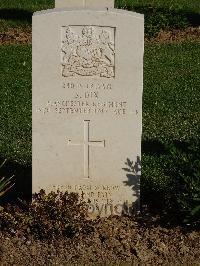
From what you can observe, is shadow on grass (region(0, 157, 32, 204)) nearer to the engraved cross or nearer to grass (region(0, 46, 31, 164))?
grass (region(0, 46, 31, 164))

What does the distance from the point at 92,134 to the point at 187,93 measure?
4.94 meters

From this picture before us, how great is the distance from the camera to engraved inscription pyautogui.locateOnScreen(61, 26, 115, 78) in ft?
19.9

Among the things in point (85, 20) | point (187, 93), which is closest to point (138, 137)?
point (85, 20)

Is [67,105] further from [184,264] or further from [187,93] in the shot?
[187,93]

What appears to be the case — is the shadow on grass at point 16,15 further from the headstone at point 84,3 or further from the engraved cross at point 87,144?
the engraved cross at point 87,144

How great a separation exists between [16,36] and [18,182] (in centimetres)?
835

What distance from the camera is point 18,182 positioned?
732 cm

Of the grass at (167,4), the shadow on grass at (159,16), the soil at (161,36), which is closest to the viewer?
the soil at (161,36)

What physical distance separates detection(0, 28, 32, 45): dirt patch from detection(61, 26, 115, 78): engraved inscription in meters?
8.86

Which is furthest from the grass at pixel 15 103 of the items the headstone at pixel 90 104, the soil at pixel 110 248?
the soil at pixel 110 248

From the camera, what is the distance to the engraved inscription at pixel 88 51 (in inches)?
238

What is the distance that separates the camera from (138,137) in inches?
249

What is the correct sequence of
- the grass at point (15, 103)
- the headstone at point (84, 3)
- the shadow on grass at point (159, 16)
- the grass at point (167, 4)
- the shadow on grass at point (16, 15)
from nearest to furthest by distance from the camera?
the headstone at point (84, 3)
the grass at point (15, 103)
the shadow on grass at point (159, 16)
the shadow on grass at point (16, 15)
the grass at point (167, 4)

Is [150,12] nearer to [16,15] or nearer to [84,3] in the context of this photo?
[16,15]
